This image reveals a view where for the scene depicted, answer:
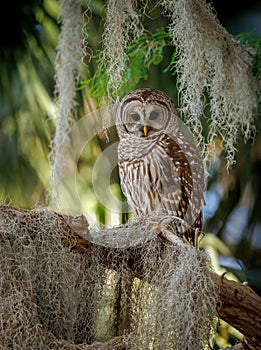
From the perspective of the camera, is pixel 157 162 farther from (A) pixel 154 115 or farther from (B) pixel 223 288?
(B) pixel 223 288

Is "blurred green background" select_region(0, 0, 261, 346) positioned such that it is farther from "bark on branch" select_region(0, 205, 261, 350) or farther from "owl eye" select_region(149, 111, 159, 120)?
"bark on branch" select_region(0, 205, 261, 350)

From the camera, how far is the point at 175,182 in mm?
1719

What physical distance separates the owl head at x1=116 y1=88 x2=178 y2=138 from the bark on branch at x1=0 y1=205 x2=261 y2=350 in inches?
15.5

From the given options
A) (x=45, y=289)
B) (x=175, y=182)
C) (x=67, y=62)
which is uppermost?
(x=67, y=62)

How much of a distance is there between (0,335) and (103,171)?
Result: 0.97m

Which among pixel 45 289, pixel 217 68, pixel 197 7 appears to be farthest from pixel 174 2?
pixel 45 289

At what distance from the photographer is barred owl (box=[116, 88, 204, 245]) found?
1706 mm

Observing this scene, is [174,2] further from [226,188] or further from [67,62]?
[226,188]

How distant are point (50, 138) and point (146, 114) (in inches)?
24.9

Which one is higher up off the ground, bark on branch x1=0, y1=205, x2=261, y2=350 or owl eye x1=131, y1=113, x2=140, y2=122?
owl eye x1=131, y1=113, x2=140, y2=122

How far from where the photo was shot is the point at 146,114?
1.71 metres

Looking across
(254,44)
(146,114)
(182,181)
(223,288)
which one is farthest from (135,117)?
(254,44)

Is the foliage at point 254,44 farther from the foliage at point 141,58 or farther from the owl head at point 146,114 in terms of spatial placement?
the owl head at point 146,114

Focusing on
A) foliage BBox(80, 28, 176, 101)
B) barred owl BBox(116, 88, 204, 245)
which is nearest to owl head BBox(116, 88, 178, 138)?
barred owl BBox(116, 88, 204, 245)
